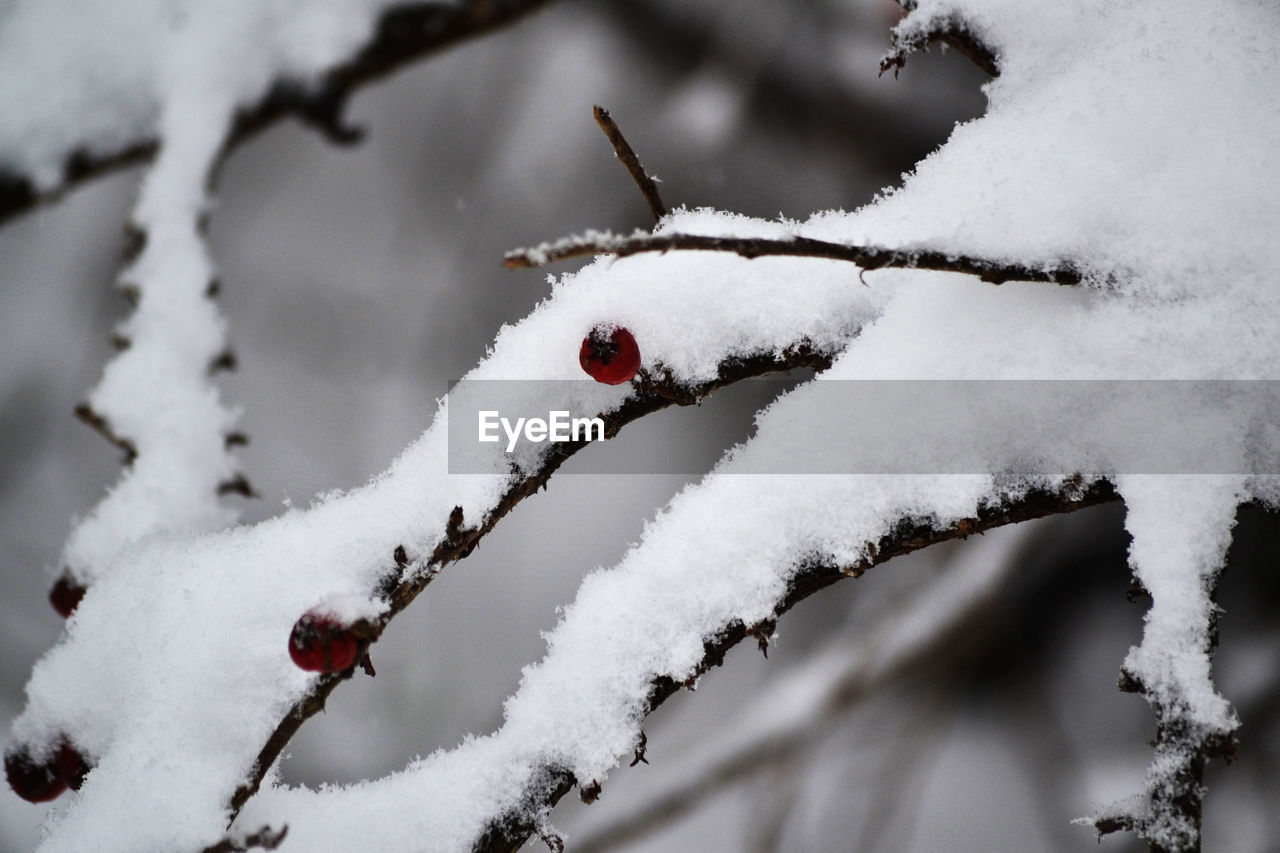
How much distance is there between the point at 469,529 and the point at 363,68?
685 mm

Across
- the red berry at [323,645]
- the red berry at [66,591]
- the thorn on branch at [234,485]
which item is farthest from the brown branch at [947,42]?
the red berry at [66,591]

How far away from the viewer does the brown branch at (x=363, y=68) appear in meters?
1.02

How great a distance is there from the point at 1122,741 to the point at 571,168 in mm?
2625

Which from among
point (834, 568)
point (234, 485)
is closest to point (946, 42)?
point (834, 568)

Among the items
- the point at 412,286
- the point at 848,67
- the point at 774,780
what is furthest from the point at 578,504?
the point at 848,67

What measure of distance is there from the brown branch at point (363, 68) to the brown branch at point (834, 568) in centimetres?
84

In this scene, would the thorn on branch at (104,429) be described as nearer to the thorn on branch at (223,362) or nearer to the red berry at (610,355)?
the thorn on branch at (223,362)

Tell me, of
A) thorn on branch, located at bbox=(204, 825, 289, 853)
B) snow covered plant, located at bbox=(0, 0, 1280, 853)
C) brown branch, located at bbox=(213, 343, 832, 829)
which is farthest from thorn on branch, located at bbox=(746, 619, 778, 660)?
thorn on branch, located at bbox=(204, 825, 289, 853)

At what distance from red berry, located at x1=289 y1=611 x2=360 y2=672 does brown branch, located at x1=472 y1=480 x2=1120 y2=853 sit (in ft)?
0.80

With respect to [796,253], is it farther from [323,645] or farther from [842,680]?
[842,680]

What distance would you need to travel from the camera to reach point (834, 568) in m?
0.76

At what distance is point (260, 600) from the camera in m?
0.90

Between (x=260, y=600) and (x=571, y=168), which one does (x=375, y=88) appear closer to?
(x=571, y=168)

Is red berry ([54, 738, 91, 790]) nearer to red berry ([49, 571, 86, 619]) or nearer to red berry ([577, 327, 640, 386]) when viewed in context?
red berry ([49, 571, 86, 619])
